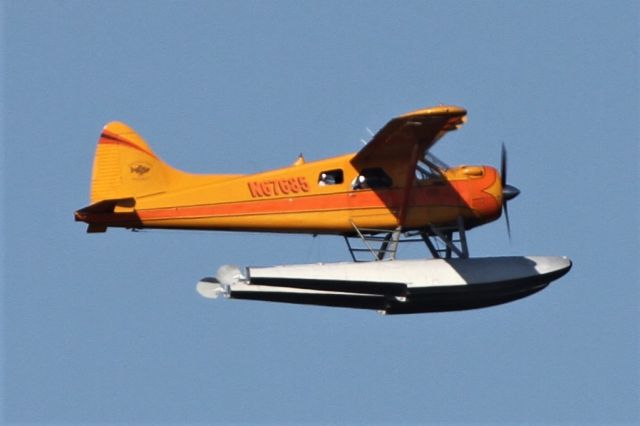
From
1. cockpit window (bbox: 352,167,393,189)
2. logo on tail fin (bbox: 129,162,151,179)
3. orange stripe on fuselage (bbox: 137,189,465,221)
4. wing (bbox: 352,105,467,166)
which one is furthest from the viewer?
cockpit window (bbox: 352,167,393,189)

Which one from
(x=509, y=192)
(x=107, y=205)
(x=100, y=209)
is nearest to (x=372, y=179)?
(x=509, y=192)

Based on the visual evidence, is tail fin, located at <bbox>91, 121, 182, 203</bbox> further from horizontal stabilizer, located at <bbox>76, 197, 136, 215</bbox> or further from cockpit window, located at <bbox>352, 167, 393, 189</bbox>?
cockpit window, located at <bbox>352, 167, 393, 189</bbox>

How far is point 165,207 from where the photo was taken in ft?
106

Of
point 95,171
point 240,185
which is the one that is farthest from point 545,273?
point 95,171

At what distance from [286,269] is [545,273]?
16.5 feet

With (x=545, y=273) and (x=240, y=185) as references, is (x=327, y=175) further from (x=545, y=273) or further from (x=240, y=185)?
(x=545, y=273)

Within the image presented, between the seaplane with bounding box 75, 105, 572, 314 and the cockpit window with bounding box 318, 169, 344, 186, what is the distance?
2 cm

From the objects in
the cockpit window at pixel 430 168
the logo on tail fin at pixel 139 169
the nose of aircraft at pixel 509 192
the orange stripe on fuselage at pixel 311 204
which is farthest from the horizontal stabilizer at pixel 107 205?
the nose of aircraft at pixel 509 192

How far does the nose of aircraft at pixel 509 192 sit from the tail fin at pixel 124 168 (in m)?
6.00

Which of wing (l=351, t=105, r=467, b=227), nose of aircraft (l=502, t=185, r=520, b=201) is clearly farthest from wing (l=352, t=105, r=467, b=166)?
nose of aircraft (l=502, t=185, r=520, b=201)

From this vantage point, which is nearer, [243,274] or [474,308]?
[243,274]

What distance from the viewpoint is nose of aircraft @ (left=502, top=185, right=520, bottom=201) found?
34.6 metres

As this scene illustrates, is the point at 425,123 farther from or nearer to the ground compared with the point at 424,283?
farther from the ground

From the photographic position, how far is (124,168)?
3250 cm
